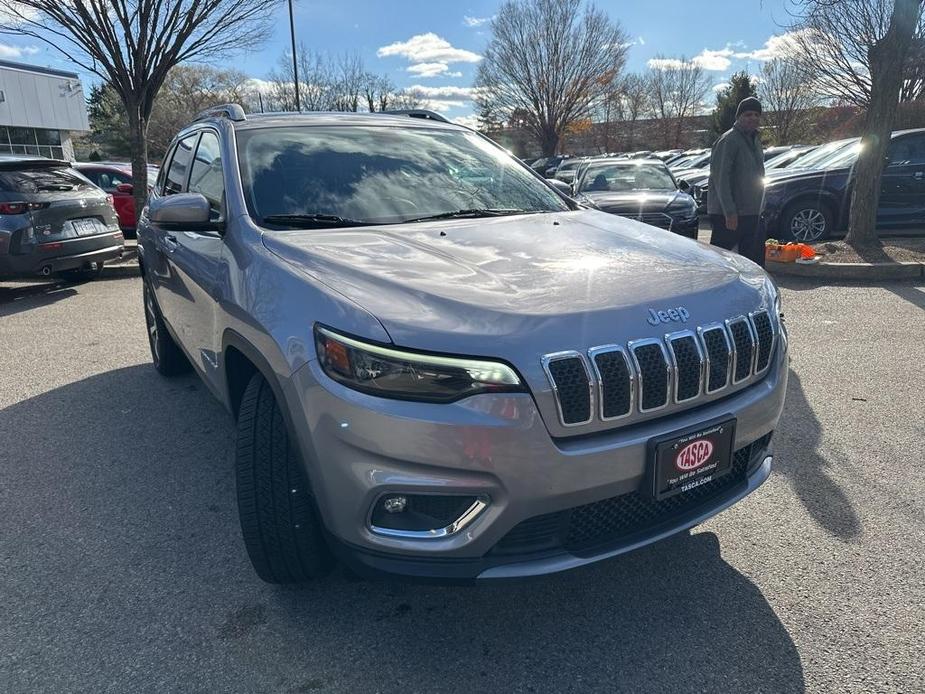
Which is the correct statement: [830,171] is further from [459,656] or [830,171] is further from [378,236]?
[459,656]

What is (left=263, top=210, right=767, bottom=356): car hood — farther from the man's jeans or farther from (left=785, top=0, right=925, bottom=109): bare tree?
(left=785, top=0, right=925, bottom=109): bare tree

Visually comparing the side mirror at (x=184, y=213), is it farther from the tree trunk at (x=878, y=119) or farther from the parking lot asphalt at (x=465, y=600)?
the tree trunk at (x=878, y=119)

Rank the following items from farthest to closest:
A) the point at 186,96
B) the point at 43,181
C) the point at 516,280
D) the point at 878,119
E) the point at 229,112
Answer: the point at 186,96, the point at 878,119, the point at 43,181, the point at 229,112, the point at 516,280

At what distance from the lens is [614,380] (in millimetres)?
1867

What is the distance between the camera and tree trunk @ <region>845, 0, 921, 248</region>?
7750mm

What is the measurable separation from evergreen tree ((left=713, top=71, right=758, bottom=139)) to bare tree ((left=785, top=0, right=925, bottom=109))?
74.4 ft

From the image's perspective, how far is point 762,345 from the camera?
2289 millimetres

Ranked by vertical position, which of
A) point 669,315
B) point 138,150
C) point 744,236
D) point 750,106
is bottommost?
point 744,236

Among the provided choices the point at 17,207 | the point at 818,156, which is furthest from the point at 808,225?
the point at 17,207

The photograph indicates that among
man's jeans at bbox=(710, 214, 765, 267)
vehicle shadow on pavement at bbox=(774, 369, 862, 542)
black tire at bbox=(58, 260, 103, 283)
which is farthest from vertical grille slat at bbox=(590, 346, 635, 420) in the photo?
black tire at bbox=(58, 260, 103, 283)

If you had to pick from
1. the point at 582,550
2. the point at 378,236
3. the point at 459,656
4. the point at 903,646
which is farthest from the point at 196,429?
the point at 903,646

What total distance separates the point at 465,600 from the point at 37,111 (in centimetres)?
3955

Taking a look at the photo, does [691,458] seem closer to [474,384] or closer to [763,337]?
[763,337]

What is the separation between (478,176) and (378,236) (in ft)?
3.34
